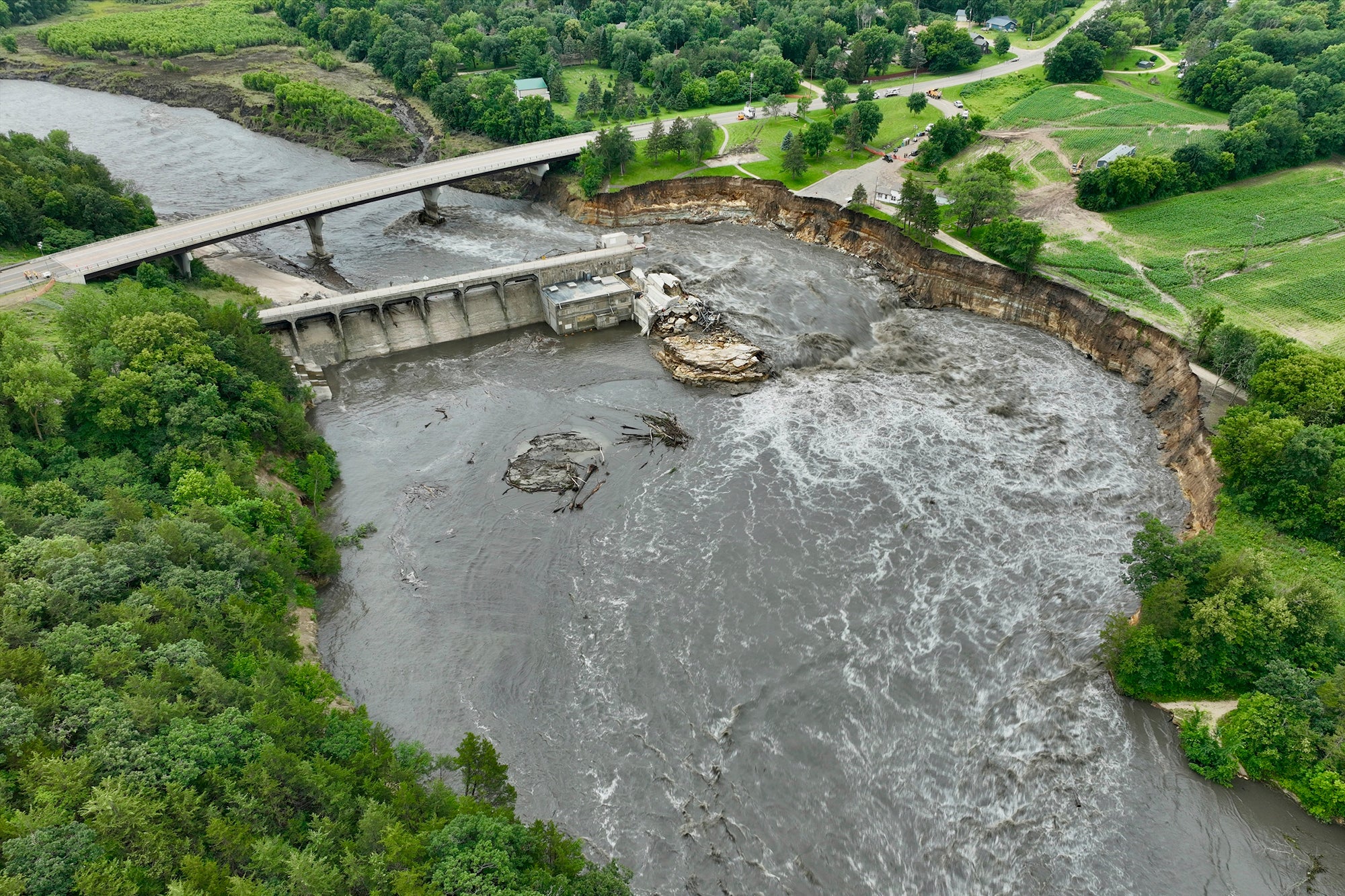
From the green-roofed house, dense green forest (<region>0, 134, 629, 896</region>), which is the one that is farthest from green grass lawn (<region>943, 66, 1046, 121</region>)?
dense green forest (<region>0, 134, 629, 896</region>)

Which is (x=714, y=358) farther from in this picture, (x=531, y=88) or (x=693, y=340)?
(x=531, y=88)

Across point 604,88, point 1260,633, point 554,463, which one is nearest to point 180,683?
point 554,463

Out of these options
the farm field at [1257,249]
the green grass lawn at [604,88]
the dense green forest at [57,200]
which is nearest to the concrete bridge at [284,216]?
the dense green forest at [57,200]

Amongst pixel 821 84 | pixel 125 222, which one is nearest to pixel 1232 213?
pixel 821 84

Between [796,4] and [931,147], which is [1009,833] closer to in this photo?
[931,147]

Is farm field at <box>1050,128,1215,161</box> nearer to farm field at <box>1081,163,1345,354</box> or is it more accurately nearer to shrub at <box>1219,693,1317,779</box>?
farm field at <box>1081,163,1345,354</box>

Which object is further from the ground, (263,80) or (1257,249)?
(263,80)
